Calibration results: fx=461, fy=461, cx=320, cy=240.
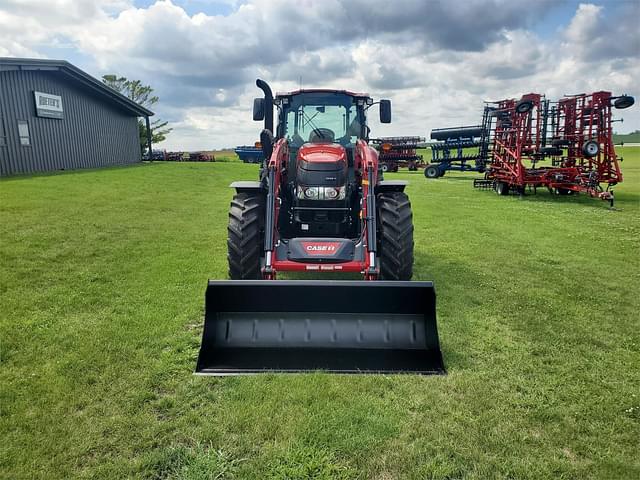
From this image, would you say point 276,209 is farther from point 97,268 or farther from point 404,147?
point 404,147

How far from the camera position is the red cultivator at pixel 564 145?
14.6 meters

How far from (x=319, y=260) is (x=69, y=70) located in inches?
823

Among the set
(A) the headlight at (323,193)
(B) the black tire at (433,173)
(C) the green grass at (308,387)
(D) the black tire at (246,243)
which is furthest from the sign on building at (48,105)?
(B) the black tire at (433,173)

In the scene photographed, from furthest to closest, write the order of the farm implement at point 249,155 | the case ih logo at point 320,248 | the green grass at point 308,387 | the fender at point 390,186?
the farm implement at point 249,155
the fender at point 390,186
the case ih logo at point 320,248
the green grass at point 308,387

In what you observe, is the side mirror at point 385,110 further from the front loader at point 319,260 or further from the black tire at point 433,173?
the black tire at point 433,173

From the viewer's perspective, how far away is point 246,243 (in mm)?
5203

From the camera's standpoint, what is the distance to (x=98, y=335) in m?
4.35

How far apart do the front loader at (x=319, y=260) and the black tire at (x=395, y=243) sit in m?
0.01

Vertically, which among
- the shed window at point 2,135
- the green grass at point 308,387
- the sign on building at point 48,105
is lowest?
the green grass at point 308,387

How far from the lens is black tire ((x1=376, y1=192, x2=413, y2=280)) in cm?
521

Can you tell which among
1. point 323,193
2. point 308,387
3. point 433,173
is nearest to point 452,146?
point 433,173

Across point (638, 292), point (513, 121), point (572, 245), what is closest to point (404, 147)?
point (513, 121)

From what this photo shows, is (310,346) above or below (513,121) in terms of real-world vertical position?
below

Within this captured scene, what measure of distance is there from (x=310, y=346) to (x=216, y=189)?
610 inches
